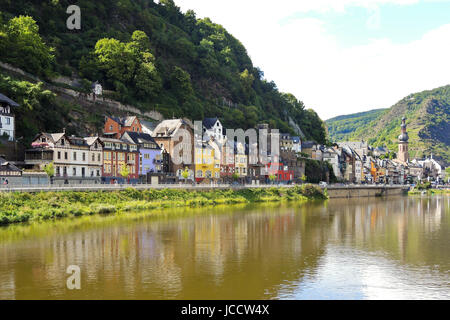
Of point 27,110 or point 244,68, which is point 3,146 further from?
point 244,68

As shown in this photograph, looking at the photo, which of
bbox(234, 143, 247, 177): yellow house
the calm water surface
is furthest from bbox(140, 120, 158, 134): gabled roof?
the calm water surface

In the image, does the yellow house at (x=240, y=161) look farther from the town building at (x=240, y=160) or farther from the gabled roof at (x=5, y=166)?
the gabled roof at (x=5, y=166)

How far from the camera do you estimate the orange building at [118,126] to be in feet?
242

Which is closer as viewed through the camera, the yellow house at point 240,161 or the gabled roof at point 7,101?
the gabled roof at point 7,101

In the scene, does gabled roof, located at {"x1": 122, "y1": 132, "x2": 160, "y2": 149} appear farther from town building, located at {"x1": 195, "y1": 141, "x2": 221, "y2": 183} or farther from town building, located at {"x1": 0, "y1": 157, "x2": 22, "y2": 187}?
town building, located at {"x1": 0, "y1": 157, "x2": 22, "y2": 187}

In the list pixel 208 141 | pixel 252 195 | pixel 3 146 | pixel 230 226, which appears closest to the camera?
pixel 230 226

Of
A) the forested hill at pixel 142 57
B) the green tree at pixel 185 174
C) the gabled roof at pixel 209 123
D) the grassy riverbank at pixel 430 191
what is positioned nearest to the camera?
the green tree at pixel 185 174

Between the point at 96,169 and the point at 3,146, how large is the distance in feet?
40.0

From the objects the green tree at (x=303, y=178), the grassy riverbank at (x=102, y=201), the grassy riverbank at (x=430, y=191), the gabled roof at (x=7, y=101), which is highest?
the gabled roof at (x=7, y=101)

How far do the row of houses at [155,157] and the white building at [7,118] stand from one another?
2.86 m

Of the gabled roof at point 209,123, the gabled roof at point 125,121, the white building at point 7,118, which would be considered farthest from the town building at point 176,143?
the white building at point 7,118

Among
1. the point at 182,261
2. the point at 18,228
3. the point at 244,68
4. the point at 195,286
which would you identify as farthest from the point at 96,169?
the point at 244,68

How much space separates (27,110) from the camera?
206 ft

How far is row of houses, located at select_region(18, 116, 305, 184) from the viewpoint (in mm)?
59219
